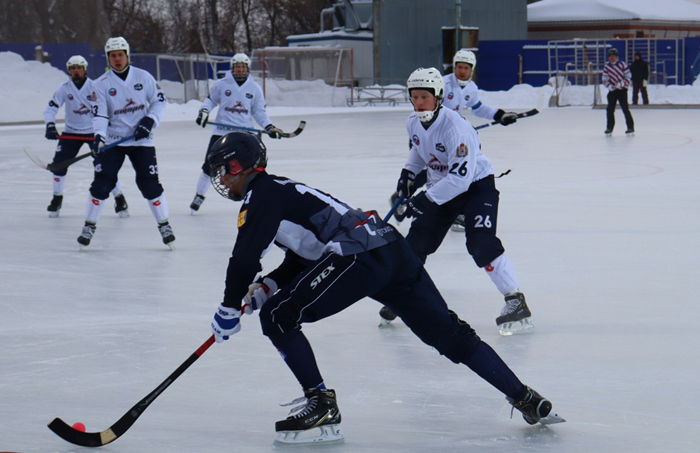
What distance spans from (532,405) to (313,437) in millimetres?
748

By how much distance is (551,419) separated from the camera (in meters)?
3.34

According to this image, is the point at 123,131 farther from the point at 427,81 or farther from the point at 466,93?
the point at 427,81

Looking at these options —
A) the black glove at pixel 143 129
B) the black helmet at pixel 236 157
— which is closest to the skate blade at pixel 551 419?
the black helmet at pixel 236 157

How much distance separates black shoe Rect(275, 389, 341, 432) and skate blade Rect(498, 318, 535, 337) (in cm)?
162

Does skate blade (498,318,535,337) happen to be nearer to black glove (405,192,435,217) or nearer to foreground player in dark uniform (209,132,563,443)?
black glove (405,192,435,217)

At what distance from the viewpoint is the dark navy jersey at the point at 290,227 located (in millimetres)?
3045

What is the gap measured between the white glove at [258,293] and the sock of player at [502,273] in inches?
68.1

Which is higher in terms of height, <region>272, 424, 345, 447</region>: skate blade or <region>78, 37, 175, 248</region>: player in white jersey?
<region>78, 37, 175, 248</region>: player in white jersey

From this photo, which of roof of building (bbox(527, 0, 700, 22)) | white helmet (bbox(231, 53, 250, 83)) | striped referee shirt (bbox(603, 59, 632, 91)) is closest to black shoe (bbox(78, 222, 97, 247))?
white helmet (bbox(231, 53, 250, 83))

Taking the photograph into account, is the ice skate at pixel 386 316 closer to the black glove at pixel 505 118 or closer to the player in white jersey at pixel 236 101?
the black glove at pixel 505 118

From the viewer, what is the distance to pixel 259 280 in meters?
3.38

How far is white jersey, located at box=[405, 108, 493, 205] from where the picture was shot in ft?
15.3

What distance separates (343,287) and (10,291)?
11.0ft

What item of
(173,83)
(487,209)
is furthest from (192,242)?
(173,83)
